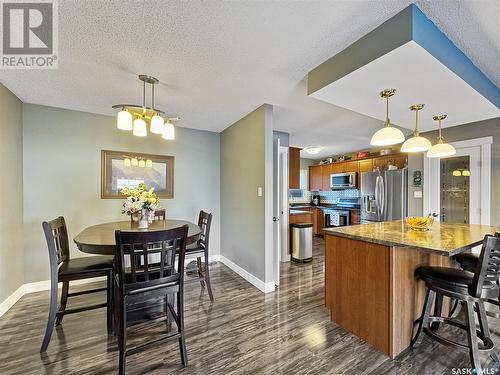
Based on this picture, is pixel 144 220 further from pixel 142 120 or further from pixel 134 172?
pixel 134 172

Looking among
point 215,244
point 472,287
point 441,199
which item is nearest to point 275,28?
point 472,287

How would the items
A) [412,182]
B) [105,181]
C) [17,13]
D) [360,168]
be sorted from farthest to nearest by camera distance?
1. [360,168]
2. [412,182]
3. [105,181]
4. [17,13]

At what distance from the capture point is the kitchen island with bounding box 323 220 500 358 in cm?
170

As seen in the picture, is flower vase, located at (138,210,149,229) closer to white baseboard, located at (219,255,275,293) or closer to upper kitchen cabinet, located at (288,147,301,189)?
white baseboard, located at (219,255,275,293)

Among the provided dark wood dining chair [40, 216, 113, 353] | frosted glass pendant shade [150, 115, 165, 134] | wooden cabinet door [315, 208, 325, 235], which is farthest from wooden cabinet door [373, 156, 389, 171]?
dark wood dining chair [40, 216, 113, 353]

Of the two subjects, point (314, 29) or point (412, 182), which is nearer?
point (314, 29)

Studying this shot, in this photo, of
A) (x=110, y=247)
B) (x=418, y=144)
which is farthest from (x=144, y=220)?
(x=418, y=144)

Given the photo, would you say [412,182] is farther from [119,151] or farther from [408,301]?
[119,151]

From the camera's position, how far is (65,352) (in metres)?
1.77

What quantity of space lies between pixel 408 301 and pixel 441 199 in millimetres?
2610

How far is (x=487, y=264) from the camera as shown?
148 centimetres

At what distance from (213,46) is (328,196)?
618 centimetres

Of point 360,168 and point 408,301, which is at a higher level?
point 360,168

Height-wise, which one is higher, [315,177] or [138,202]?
[315,177]
